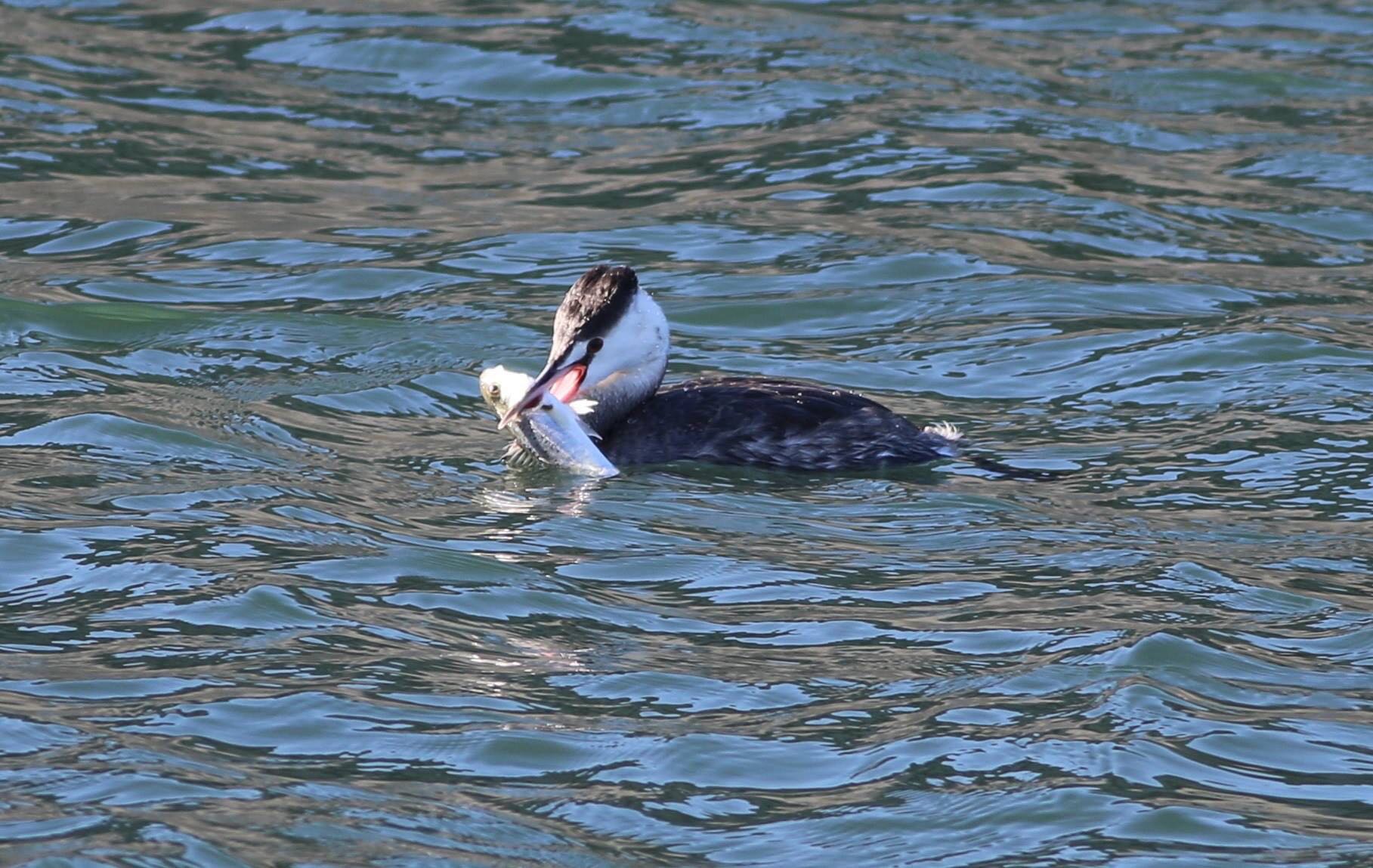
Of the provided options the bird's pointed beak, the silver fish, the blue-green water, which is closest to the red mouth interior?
the bird's pointed beak

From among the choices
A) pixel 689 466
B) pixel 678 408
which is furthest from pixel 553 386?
pixel 689 466

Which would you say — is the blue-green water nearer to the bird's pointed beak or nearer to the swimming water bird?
the swimming water bird

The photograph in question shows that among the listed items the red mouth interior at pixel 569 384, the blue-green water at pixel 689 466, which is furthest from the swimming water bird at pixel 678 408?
the blue-green water at pixel 689 466

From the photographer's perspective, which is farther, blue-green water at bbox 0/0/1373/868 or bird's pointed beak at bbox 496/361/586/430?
bird's pointed beak at bbox 496/361/586/430

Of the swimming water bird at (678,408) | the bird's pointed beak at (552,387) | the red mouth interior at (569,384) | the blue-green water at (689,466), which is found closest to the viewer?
the blue-green water at (689,466)

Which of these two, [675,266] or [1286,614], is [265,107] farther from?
[1286,614]

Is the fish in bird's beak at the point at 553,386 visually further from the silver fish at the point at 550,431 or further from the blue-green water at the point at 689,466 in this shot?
the blue-green water at the point at 689,466

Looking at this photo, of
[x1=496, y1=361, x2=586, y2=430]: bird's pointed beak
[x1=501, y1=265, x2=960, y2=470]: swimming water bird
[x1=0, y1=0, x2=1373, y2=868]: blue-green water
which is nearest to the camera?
[x1=0, y1=0, x2=1373, y2=868]: blue-green water

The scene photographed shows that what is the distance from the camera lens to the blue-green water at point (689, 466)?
5617mm

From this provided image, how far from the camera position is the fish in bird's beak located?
27.0 feet

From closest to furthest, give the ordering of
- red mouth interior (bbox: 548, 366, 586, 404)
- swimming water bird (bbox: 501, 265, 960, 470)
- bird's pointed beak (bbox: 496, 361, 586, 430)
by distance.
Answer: bird's pointed beak (bbox: 496, 361, 586, 430) < swimming water bird (bbox: 501, 265, 960, 470) < red mouth interior (bbox: 548, 366, 586, 404)

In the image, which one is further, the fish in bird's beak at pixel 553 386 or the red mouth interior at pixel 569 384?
the red mouth interior at pixel 569 384

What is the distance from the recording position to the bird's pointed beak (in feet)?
27.0

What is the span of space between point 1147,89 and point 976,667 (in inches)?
372
